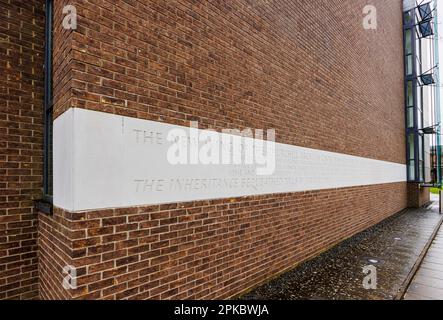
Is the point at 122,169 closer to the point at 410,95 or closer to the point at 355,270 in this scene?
the point at 355,270

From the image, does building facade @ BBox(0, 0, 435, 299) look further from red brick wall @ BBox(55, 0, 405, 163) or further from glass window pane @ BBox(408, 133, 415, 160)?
glass window pane @ BBox(408, 133, 415, 160)

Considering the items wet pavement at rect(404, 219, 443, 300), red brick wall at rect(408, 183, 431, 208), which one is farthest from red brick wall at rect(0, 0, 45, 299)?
red brick wall at rect(408, 183, 431, 208)

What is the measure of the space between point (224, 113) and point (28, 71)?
2.54 meters

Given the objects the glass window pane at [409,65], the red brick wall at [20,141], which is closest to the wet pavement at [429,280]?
the red brick wall at [20,141]

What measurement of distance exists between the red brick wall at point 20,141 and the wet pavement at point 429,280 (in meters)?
5.51

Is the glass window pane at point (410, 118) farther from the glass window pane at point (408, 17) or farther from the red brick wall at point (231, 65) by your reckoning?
the red brick wall at point (231, 65)

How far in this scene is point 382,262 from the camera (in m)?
5.86

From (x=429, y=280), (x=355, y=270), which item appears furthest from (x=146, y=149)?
(x=429, y=280)

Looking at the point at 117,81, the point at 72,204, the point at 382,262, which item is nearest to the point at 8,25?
the point at 117,81

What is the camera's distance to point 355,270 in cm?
532

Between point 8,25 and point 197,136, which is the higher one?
point 8,25

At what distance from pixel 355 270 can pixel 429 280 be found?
131 centimetres

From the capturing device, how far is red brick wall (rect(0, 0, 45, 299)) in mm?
3205
